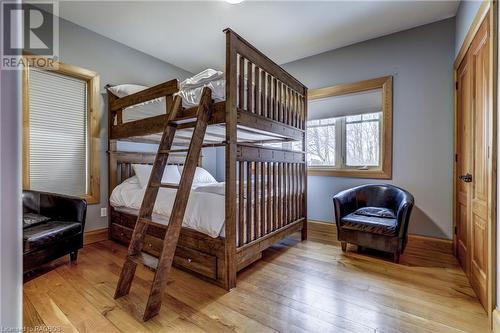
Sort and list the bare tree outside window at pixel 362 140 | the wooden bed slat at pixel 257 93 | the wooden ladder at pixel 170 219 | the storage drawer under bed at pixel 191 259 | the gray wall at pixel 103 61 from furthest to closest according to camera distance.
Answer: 1. the bare tree outside window at pixel 362 140
2. the gray wall at pixel 103 61
3. the wooden bed slat at pixel 257 93
4. the storage drawer under bed at pixel 191 259
5. the wooden ladder at pixel 170 219

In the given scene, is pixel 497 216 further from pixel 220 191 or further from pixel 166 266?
pixel 166 266

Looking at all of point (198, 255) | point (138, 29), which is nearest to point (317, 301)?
point (198, 255)

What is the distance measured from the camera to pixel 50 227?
2.19 metres

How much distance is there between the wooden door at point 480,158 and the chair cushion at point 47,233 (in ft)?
11.1

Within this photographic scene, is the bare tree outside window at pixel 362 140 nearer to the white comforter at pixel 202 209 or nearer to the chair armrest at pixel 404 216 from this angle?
the chair armrest at pixel 404 216

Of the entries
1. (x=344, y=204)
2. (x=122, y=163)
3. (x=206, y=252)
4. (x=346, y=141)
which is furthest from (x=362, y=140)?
(x=122, y=163)

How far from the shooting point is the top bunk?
6.32ft

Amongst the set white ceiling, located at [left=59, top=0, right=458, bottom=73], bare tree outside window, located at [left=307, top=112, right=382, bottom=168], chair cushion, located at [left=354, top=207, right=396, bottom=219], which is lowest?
chair cushion, located at [left=354, top=207, right=396, bottom=219]

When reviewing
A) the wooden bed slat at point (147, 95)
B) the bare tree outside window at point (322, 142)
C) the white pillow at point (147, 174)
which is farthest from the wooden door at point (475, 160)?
the white pillow at point (147, 174)

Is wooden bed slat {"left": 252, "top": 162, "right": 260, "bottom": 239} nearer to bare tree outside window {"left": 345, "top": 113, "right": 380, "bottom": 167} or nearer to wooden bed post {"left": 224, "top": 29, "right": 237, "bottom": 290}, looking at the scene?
wooden bed post {"left": 224, "top": 29, "right": 237, "bottom": 290}

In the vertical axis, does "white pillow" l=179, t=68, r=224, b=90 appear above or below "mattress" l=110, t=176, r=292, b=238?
above

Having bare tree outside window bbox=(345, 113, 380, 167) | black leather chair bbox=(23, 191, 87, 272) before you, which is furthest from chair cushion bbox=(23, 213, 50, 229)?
bare tree outside window bbox=(345, 113, 380, 167)

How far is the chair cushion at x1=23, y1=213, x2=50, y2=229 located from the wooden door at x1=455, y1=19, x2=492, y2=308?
3650 mm

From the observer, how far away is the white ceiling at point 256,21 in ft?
8.36
